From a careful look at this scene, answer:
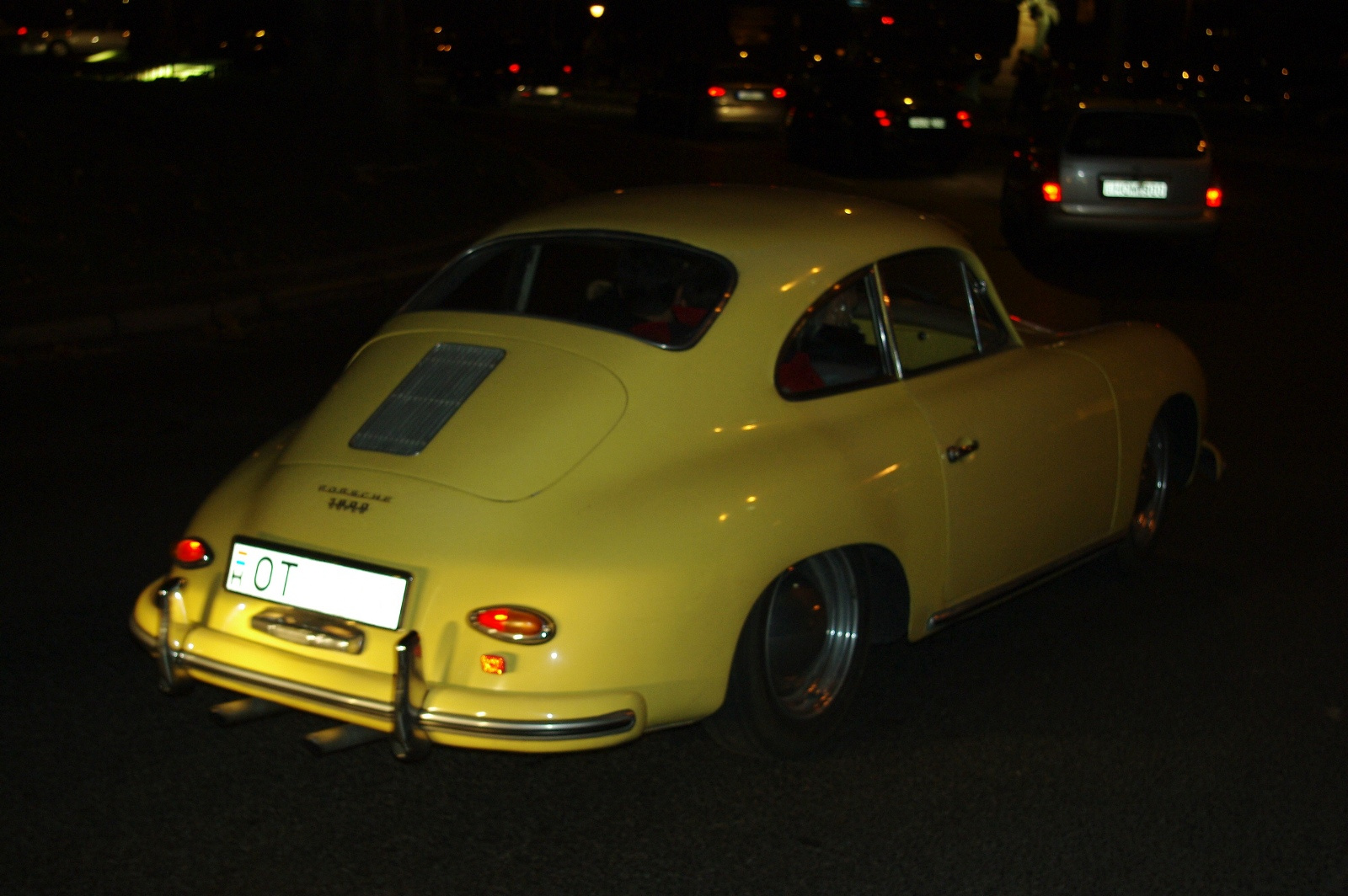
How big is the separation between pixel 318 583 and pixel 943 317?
2.49 meters

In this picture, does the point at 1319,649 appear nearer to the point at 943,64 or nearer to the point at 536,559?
the point at 536,559

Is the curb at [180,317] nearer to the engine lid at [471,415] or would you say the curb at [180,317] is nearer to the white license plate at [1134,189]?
the engine lid at [471,415]

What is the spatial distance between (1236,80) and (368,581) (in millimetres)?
53596

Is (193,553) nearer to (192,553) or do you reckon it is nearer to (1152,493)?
(192,553)

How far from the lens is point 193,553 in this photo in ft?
12.8

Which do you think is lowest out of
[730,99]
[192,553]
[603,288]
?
[730,99]

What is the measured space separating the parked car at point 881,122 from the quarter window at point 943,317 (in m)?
17.5

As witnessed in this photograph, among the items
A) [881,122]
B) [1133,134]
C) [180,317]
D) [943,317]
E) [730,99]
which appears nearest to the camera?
[943,317]

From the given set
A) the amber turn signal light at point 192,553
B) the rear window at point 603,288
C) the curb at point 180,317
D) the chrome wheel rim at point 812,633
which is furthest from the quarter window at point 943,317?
the curb at point 180,317

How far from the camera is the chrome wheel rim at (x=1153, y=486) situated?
583 cm

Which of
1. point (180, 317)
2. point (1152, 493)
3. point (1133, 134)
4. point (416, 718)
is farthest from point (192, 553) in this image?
point (1133, 134)

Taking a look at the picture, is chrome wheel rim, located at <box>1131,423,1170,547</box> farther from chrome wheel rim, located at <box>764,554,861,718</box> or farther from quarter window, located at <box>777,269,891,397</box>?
chrome wheel rim, located at <box>764,554,861,718</box>

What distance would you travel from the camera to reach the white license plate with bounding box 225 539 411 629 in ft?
11.8

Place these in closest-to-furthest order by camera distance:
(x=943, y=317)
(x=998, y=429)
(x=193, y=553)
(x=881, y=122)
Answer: (x=193, y=553) < (x=998, y=429) < (x=943, y=317) < (x=881, y=122)
